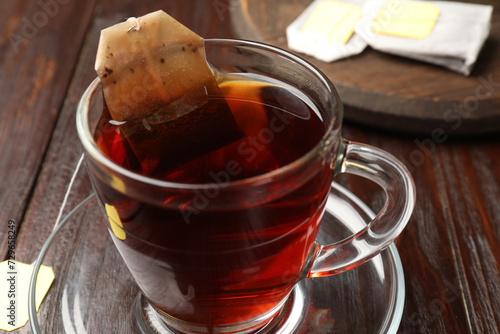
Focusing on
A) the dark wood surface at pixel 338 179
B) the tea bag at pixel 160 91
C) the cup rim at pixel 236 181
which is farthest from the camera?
the dark wood surface at pixel 338 179

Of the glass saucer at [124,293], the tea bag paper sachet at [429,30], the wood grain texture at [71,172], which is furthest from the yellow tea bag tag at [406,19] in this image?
the glass saucer at [124,293]

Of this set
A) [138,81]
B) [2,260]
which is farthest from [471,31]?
[2,260]

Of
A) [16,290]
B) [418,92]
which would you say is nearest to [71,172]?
[16,290]

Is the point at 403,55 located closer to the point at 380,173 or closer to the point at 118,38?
the point at 380,173

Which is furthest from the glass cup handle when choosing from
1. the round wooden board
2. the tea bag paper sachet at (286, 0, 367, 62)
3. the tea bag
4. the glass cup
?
the tea bag paper sachet at (286, 0, 367, 62)

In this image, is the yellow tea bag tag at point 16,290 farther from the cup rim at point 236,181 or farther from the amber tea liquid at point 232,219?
the cup rim at point 236,181

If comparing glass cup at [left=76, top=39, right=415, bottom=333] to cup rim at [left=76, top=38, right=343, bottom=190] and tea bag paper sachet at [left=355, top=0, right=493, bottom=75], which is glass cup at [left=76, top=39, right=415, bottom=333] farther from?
tea bag paper sachet at [left=355, top=0, right=493, bottom=75]
